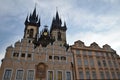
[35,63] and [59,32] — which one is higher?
[59,32]

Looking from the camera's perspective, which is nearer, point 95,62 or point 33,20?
point 95,62

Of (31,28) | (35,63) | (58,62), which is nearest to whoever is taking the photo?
(35,63)

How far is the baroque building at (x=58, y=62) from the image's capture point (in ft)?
70.3

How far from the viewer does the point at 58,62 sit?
24250 mm

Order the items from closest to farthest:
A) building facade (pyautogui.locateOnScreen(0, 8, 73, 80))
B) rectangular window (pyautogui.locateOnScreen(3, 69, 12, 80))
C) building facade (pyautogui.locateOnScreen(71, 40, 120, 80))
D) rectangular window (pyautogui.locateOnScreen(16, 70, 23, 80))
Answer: rectangular window (pyautogui.locateOnScreen(3, 69, 12, 80)), rectangular window (pyautogui.locateOnScreen(16, 70, 23, 80)), building facade (pyautogui.locateOnScreen(0, 8, 73, 80)), building facade (pyautogui.locateOnScreen(71, 40, 120, 80))

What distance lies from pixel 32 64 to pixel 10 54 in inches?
186

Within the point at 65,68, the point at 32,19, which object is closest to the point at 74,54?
the point at 65,68

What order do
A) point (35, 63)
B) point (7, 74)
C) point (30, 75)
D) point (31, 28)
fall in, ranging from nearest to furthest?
point (7, 74) → point (30, 75) → point (35, 63) → point (31, 28)

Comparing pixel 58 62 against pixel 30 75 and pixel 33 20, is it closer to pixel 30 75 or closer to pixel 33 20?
pixel 30 75

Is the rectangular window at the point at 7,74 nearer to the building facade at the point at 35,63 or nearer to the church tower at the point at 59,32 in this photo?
the building facade at the point at 35,63

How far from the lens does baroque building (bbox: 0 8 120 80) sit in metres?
21.4

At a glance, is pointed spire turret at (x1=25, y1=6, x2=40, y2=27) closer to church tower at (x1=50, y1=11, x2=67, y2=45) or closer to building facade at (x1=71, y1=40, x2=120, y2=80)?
church tower at (x1=50, y1=11, x2=67, y2=45)

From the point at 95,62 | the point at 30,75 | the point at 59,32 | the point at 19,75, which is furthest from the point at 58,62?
the point at 59,32

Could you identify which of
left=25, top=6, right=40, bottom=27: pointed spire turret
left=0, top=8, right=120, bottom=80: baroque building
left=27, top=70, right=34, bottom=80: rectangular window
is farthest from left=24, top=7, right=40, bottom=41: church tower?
left=27, top=70, right=34, bottom=80: rectangular window
